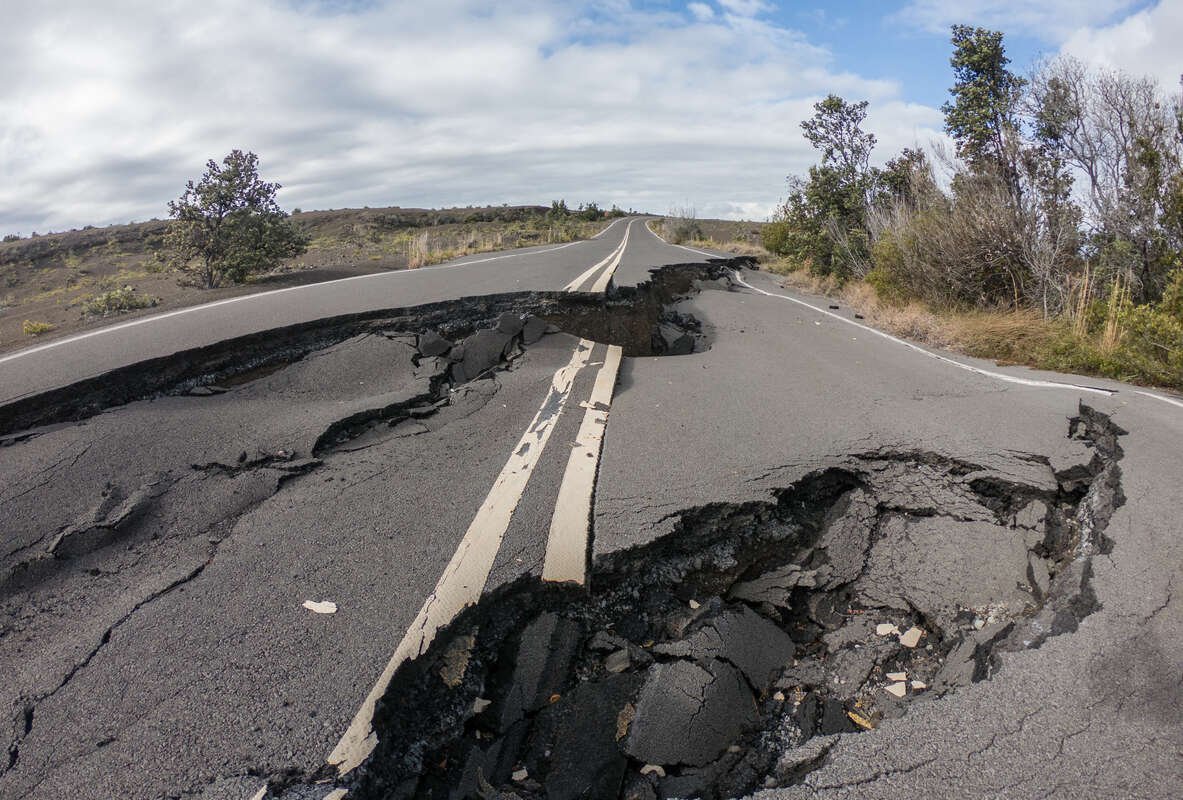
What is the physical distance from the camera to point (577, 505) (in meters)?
3.58

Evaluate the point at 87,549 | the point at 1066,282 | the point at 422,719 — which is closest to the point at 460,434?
the point at 87,549

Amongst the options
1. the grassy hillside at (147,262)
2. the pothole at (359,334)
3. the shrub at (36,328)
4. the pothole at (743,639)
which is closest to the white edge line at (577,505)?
the pothole at (743,639)

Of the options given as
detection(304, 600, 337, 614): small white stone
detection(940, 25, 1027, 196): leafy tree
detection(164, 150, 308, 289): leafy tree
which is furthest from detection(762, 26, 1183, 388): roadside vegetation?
detection(164, 150, 308, 289): leafy tree

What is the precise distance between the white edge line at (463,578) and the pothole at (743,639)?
47 millimetres

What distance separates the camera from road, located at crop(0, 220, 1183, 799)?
2113 millimetres

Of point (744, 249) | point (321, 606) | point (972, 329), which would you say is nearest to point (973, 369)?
point (972, 329)

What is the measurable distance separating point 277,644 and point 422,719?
2.04 feet

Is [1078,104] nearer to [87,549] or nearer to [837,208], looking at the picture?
[837,208]

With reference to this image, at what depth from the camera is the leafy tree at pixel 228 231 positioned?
42.4 feet

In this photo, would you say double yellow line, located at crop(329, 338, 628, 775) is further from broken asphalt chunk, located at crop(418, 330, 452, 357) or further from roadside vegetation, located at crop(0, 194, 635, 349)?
roadside vegetation, located at crop(0, 194, 635, 349)

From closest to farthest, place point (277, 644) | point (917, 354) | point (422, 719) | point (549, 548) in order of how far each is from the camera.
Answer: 1. point (422, 719)
2. point (277, 644)
3. point (549, 548)
4. point (917, 354)

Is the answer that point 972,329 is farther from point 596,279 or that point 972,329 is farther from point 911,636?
point 911,636

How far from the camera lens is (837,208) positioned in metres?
16.9

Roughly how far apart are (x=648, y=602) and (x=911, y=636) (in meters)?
1.12
